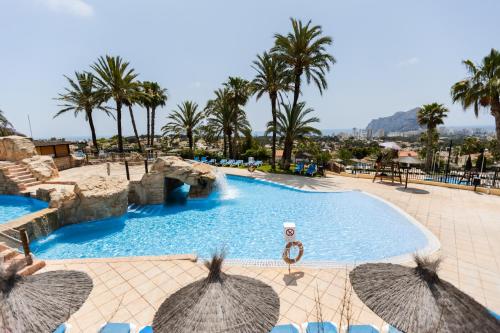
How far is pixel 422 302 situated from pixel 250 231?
7.41 metres

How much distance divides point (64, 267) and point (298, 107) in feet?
62.8

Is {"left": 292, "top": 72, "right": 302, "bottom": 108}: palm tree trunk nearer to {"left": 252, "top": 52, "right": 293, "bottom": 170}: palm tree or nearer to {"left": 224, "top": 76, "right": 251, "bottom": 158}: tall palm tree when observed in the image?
{"left": 252, "top": 52, "right": 293, "bottom": 170}: palm tree

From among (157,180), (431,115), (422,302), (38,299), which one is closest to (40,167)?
(157,180)

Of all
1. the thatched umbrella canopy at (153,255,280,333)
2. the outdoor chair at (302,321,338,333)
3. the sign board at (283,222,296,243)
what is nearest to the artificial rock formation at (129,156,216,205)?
the sign board at (283,222,296,243)

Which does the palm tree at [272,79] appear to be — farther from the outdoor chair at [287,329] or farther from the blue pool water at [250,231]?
the outdoor chair at [287,329]

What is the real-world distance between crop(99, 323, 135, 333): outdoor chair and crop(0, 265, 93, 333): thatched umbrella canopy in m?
0.86

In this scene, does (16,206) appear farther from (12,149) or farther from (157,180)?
(157,180)

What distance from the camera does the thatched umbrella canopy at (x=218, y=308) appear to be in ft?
10.0

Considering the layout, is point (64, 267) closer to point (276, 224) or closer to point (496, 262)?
point (276, 224)

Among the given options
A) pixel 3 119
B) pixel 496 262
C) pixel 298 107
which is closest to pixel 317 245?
pixel 496 262

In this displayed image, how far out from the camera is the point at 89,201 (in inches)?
419

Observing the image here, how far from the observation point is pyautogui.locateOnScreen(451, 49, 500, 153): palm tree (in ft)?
47.7

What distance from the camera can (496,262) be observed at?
6.58 m

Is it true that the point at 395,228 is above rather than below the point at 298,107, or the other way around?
below
